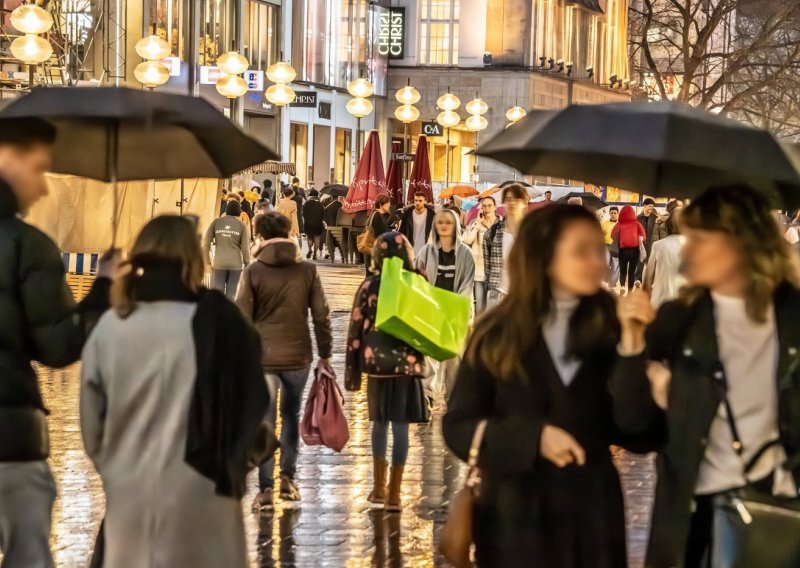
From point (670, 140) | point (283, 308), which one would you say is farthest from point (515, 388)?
point (283, 308)

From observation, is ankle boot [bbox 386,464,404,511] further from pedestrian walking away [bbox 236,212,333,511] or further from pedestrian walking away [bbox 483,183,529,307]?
pedestrian walking away [bbox 483,183,529,307]

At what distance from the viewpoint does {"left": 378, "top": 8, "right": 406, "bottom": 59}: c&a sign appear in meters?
69.2

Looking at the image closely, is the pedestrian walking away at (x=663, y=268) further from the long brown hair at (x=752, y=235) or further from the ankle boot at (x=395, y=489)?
the long brown hair at (x=752, y=235)

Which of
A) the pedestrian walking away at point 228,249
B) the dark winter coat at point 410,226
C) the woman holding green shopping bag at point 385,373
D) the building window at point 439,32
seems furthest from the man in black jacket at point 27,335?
the building window at point 439,32

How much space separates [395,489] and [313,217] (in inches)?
1252

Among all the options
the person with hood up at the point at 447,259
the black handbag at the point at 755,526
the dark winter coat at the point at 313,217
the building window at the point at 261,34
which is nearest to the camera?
the black handbag at the point at 755,526

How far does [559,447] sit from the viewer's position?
4.67 m

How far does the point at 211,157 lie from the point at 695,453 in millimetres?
2196

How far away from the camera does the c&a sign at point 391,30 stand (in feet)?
227

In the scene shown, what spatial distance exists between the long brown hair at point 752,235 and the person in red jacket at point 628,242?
27691mm

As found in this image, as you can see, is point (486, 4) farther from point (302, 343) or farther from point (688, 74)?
point (302, 343)

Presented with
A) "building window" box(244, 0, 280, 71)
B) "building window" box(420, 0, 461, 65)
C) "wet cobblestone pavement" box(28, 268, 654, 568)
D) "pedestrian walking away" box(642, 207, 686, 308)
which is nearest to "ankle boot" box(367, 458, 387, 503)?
"wet cobblestone pavement" box(28, 268, 654, 568)

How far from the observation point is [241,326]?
507 centimetres

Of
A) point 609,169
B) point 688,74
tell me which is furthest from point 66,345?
point 688,74
